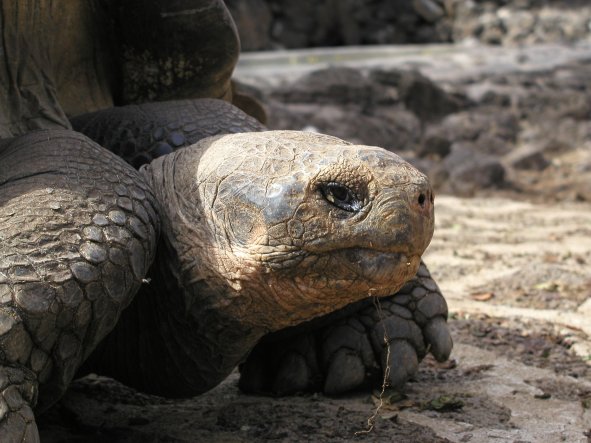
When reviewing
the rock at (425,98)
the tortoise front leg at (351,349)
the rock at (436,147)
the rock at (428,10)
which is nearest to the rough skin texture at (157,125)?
the tortoise front leg at (351,349)

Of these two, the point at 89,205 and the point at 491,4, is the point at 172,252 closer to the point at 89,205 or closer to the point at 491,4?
the point at 89,205

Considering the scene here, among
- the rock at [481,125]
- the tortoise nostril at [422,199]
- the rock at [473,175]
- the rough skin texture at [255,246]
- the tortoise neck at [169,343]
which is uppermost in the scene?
the tortoise nostril at [422,199]

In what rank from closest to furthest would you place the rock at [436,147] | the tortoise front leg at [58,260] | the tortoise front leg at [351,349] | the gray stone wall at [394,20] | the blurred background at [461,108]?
1. the tortoise front leg at [58,260]
2. the tortoise front leg at [351,349]
3. the blurred background at [461,108]
4. the rock at [436,147]
5. the gray stone wall at [394,20]

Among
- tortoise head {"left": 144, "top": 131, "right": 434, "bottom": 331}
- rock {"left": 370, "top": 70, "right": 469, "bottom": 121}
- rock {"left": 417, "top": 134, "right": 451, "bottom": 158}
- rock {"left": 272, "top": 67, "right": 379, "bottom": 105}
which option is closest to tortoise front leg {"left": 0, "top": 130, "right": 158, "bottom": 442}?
tortoise head {"left": 144, "top": 131, "right": 434, "bottom": 331}

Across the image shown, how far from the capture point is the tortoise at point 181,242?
1614 millimetres

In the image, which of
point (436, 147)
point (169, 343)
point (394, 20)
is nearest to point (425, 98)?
point (436, 147)

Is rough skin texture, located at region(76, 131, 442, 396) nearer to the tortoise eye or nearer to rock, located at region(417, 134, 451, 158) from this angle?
the tortoise eye

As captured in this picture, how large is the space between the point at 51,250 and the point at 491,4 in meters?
18.1

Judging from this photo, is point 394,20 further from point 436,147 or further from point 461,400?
point 461,400

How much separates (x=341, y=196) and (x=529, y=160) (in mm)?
5234

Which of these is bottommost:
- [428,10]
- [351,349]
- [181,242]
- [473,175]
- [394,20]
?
[394,20]

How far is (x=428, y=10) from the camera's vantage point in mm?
20203

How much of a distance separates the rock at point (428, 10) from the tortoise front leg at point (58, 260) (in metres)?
18.9

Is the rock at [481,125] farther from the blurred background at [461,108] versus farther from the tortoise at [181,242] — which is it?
the tortoise at [181,242]
